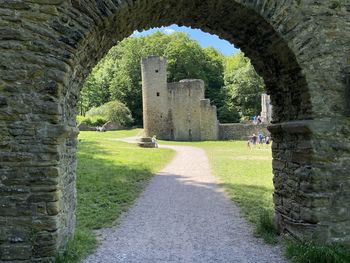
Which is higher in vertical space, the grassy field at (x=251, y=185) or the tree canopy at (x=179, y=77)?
the tree canopy at (x=179, y=77)

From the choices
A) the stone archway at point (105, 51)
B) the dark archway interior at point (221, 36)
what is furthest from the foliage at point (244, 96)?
the stone archway at point (105, 51)

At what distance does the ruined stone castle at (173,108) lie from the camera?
35.2 metres

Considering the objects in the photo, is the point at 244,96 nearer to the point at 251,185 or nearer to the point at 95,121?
the point at 95,121

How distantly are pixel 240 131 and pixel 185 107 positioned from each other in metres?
5.45

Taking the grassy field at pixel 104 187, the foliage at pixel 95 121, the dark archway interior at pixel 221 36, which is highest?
the dark archway interior at pixel 221 36

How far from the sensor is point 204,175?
49.0ft

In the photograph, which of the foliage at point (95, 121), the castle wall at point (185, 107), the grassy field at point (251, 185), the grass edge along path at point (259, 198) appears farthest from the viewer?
the foliage at point (95, 121)

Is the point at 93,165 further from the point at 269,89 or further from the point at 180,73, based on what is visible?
the point at 180,73

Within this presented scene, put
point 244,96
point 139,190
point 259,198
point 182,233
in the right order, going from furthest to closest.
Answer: point 244,96 → point 139,190 → point 259,198 → point 182,233

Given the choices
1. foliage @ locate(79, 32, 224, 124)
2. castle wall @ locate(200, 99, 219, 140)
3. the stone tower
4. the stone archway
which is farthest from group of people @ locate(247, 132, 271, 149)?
the stone archway

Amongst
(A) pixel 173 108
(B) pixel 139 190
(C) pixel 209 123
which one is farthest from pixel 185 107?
(B) pixel 139 190

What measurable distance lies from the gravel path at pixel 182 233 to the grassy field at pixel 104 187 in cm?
27

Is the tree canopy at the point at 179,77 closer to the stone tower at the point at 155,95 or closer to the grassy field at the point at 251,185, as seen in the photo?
the stone tower at the point at 155,95

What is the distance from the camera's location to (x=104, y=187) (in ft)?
37.6
